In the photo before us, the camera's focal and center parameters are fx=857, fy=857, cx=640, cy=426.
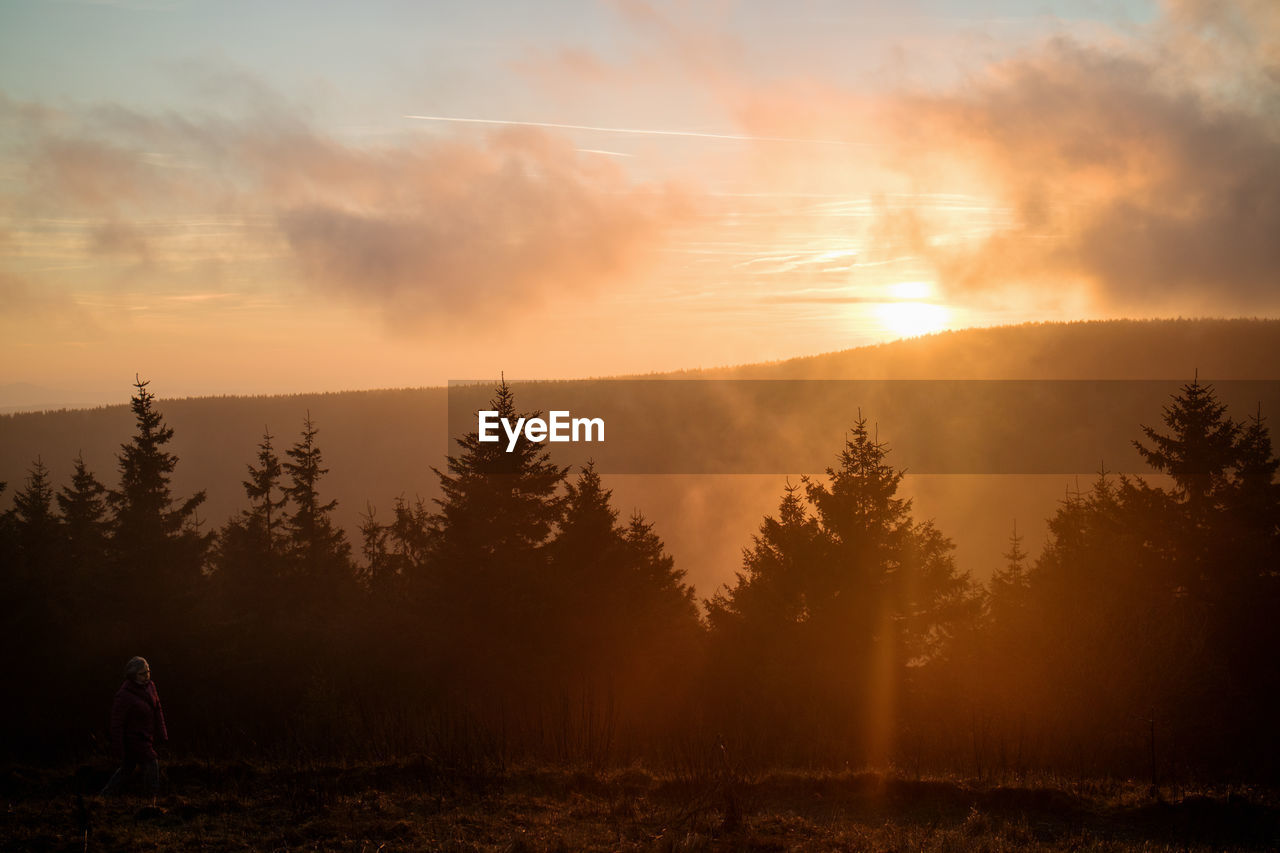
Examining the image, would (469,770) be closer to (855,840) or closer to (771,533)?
(855,840)

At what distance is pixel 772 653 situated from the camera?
29109 millimetres

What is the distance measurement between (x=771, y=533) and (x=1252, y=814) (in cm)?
2046

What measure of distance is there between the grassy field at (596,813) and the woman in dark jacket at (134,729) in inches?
20.5

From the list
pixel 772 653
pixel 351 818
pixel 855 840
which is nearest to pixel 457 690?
pixel 772 653

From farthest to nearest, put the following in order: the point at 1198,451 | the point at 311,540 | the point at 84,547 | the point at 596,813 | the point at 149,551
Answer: the point at 84,547 → the point at 311,540 → the point at 149,551 → the point at 1198,451 → the point at 596,813

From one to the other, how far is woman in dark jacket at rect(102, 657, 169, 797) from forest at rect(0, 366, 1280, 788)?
19.8ft

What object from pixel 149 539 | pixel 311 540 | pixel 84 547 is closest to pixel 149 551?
pixel 149 539

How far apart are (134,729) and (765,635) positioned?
70.2 ft

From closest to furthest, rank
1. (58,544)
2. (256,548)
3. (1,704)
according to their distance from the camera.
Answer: (1,704), (58,544), (256,548)

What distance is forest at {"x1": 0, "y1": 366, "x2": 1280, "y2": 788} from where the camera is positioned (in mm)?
24453

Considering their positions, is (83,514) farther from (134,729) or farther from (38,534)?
(134,729)

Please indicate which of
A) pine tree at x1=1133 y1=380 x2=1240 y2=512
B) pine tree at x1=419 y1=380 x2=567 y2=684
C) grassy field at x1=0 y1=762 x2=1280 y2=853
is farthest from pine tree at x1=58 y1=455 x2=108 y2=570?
pine tree at x1=1133 y1=380 x2=1240 y2=512

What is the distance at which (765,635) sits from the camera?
99.8 feet

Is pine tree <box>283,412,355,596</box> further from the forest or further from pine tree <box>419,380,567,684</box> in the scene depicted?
pine tree <box>419,380,567,684</box>
